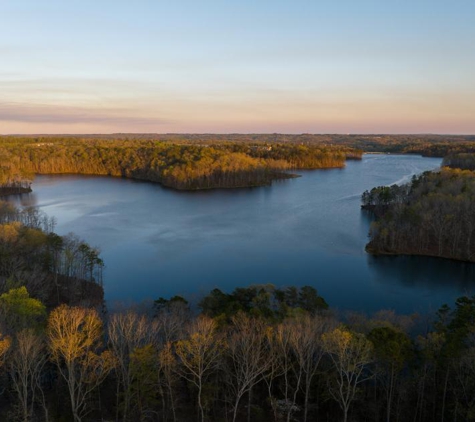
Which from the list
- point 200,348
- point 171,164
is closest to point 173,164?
point 171,164

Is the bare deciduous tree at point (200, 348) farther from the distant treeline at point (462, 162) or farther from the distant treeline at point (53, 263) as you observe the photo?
the distant treeline at point (462, 162)

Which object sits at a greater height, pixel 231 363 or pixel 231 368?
pixel 231 363

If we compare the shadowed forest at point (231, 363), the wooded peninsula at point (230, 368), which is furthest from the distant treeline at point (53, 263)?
the wooded peninsula at point (230, 368)

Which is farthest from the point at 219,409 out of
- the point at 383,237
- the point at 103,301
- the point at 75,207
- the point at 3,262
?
the point at 75,207

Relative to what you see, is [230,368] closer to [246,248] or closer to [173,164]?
[246,248]

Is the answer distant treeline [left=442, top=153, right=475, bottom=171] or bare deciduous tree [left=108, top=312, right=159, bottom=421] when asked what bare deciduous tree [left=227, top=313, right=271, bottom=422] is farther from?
distant treeline [left=442, top=153, right=475, bottom=171]

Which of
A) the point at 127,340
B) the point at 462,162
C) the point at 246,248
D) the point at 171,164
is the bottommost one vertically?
the point at 246,248

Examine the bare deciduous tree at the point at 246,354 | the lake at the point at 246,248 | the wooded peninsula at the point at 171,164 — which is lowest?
the lake at the point at 246,248

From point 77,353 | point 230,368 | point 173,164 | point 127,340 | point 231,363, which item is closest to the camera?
point 77,353
